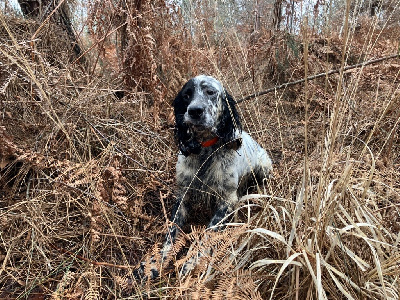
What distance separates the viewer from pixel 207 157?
2.62 metres

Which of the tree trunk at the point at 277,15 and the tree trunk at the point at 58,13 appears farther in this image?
the tree trunk at the point at 277,15

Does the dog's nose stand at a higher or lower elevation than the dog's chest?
higher

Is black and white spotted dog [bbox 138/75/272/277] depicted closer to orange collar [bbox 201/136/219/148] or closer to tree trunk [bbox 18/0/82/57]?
orange collar [bbox 201/136/219/148]

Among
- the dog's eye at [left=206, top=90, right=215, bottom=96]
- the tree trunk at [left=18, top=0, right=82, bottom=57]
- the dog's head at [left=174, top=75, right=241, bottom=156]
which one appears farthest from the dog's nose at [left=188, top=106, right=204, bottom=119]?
the tree trunk at [left=18, top=0, right=82, bottom=57]

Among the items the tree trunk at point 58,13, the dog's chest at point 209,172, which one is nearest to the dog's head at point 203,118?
the dog's chest at point 209,172

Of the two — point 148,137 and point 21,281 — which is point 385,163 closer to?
point 148,137

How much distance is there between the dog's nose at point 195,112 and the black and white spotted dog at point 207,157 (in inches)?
0.9

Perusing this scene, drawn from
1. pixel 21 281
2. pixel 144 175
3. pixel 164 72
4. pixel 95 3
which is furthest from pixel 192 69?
pixel 21 281

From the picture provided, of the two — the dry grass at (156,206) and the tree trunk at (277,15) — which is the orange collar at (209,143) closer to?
the dry grass at (156,206)

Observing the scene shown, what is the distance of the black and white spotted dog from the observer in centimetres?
254

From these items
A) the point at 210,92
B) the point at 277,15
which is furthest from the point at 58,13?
the point at 277,15

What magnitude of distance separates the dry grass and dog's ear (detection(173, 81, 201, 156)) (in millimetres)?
334

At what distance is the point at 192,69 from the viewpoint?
164 inches

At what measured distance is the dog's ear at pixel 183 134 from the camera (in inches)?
102
